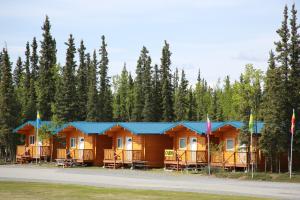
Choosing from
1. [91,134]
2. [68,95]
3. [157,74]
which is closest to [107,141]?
[91,134]

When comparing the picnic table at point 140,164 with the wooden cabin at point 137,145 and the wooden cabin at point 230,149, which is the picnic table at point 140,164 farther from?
the wooden cabin at point 230,149

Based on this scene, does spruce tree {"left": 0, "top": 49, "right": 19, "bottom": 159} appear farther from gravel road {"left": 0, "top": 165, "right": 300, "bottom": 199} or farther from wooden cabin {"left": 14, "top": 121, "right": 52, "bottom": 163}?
gravel road {"left": 0, "top": 165, "right": 300, "bottom": 199}

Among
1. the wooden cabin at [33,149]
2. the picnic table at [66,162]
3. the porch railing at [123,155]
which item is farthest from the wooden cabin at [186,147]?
the wooden cabin at [33,149]

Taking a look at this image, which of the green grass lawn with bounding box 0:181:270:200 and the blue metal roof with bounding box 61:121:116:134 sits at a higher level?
the blue metal roof with bounding box 61:121:116:134

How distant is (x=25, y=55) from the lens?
353ft

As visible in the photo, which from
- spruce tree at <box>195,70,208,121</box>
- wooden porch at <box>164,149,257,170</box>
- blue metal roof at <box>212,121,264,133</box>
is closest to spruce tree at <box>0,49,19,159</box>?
wooden porch at <box>164,149,257,170</box>

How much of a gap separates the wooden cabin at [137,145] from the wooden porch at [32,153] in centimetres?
929

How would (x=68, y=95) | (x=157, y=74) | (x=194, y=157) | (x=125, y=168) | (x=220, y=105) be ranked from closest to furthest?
(x=194, y=157) → (x=125, y=168) → (x=68, y=95) → (x=157, y=74) → (x=220, y=105)

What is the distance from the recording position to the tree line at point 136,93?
41156 mm

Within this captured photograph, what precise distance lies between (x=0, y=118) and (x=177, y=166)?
81.8 ft

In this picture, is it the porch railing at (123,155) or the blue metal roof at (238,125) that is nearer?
the blue metal roof at (238,125)

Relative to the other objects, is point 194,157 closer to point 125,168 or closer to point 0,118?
point 125,168

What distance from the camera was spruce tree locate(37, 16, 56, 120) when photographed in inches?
2928

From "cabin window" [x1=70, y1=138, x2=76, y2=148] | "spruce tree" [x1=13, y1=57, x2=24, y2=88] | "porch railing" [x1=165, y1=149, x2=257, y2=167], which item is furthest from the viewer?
"spruce tree" [x1=13, y1=57, x2=24, y2=88]
